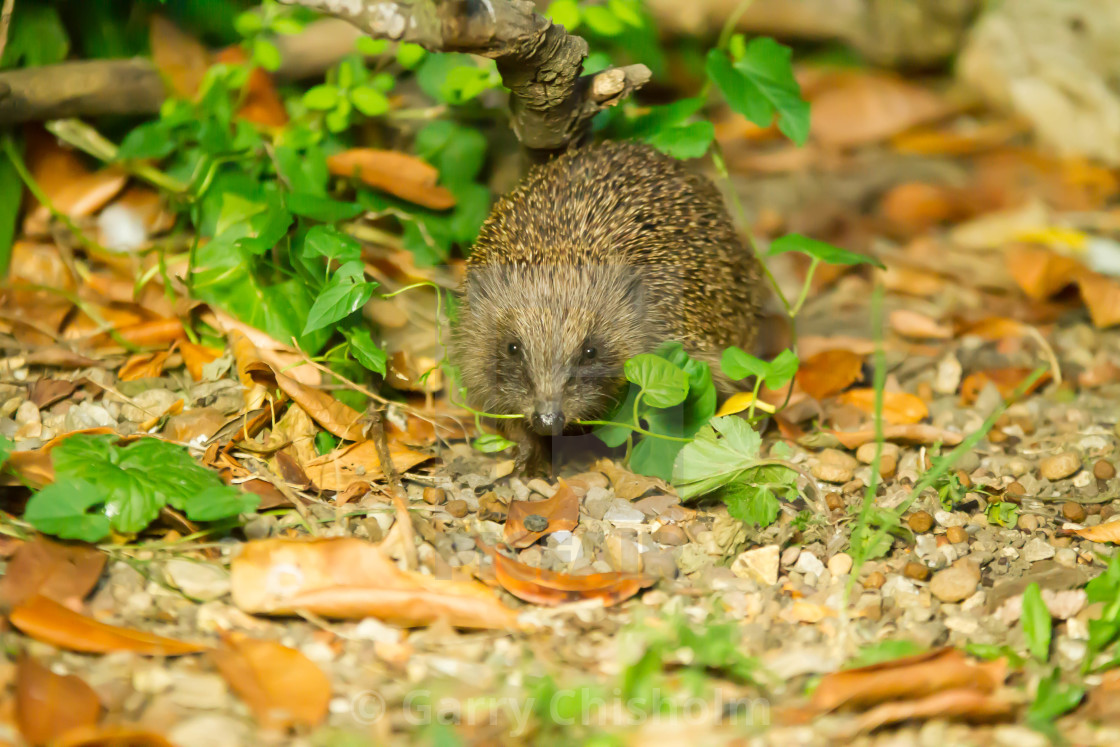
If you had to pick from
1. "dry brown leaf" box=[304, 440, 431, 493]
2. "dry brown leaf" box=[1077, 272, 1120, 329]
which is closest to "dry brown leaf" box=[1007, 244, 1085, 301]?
"dry brown leaf" box=[1077, 272, 1120, 329]

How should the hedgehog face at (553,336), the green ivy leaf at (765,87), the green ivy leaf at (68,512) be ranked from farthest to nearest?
1. the green ivy leaf at (765,87)
2. the hedgehog face at (553,336)
3. the green ivy leaf at (68,512)

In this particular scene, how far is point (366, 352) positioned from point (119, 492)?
43.4 inches

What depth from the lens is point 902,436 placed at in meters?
4.43

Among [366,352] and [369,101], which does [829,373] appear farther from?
[369,101]

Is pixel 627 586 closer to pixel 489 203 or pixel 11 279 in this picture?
pixel 489 203

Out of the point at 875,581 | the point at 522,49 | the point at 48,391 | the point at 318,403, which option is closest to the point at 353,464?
the point at 318,403

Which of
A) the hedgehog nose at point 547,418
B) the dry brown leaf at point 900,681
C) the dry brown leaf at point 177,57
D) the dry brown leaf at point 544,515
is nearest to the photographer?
the dry brown leaf at point 900,681

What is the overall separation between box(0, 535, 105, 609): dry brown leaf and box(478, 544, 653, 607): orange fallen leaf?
1343 mm

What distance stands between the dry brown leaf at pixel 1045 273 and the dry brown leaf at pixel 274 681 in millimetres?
4799

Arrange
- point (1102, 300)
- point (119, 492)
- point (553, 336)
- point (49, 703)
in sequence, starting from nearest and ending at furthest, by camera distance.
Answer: point (49, 703), point (119, 492), point (553, 336), point (1102, 300)

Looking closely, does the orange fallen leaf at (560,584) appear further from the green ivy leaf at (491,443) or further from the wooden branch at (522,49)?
the wooden branch at (522,49)

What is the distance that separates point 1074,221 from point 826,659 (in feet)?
16.1

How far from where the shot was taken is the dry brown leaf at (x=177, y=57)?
16.9 ft

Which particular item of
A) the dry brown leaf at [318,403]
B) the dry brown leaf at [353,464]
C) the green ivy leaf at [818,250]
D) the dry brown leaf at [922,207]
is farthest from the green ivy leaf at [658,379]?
the dry brown leaf at [922,207]
